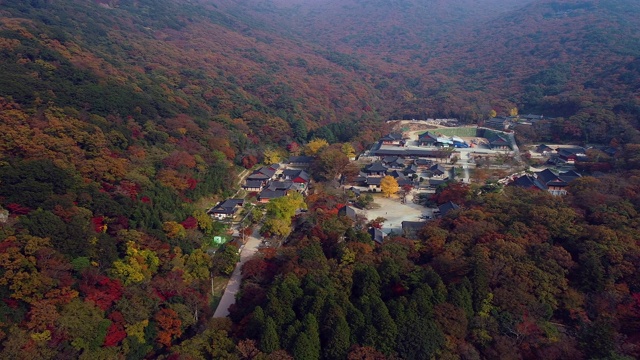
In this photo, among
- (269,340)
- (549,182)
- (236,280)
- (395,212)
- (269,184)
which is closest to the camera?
(269,340)

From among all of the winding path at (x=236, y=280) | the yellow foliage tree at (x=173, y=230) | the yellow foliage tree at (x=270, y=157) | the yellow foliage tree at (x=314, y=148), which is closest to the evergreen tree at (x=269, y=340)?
the winding path at (x=236, y=280)

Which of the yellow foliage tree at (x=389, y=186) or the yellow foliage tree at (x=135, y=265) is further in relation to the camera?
the yellow foliage tree at (x=389, y=186)

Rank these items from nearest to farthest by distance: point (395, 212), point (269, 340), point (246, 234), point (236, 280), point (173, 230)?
point (269, 340) → point (236, 280) → point (173, 230) → point (246, 234) → point (395, 212)

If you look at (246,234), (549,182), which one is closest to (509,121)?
(549,182)

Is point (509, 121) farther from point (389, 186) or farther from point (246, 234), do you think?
point (246, 234)

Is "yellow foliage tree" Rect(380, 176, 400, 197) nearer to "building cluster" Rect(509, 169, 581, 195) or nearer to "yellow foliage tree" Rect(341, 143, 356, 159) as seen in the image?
"building cluster" Rect(509, 169, 581, 195)

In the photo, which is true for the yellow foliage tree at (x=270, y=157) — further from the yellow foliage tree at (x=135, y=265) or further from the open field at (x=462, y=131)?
the open field at (x=462, y=131)
